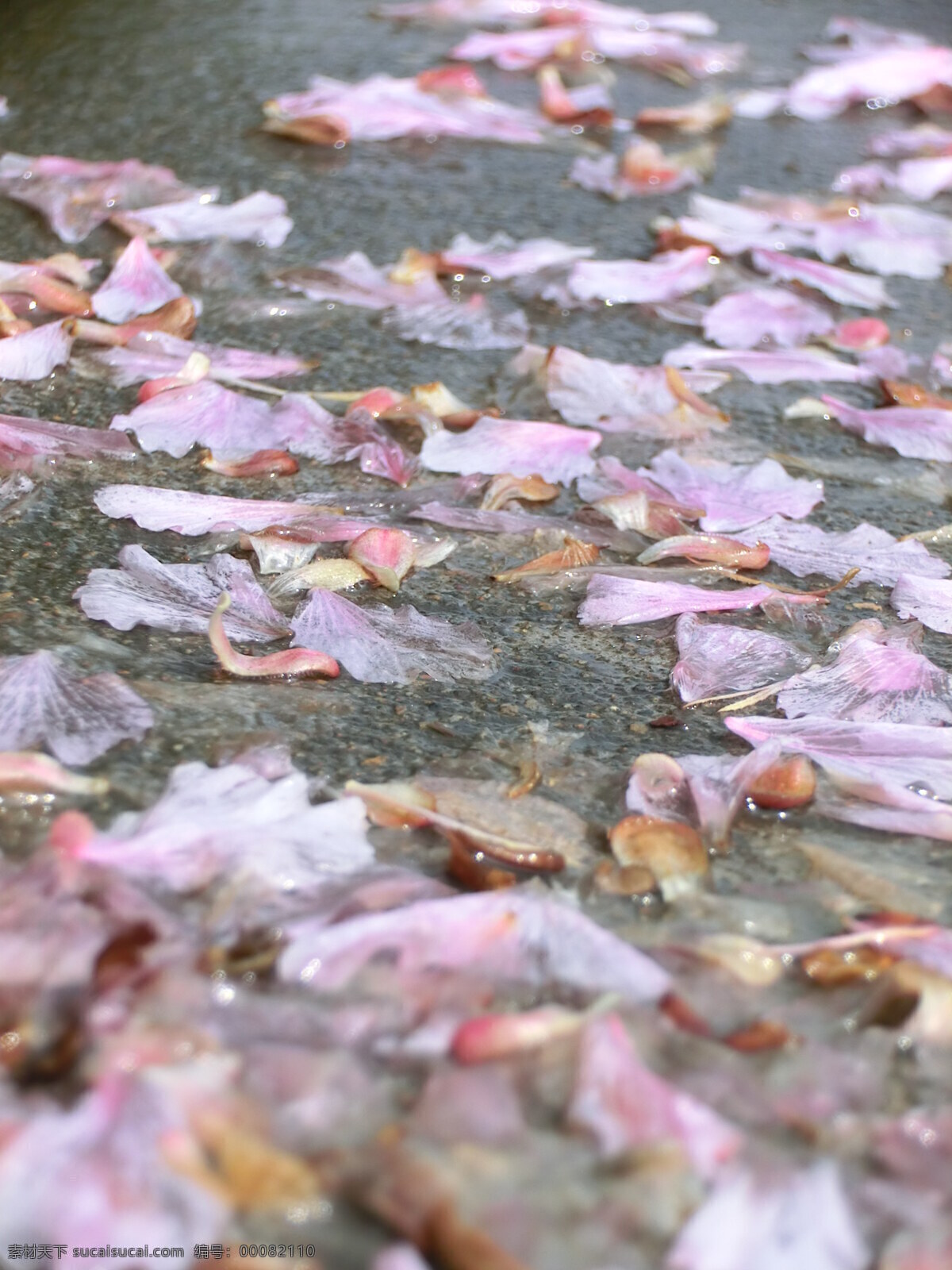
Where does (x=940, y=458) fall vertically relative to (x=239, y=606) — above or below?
below

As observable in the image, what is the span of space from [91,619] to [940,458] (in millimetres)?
910

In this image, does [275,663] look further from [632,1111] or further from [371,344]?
[371,344]

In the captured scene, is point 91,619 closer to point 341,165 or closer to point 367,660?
point 367,660

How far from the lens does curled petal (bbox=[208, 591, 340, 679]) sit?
99 cm

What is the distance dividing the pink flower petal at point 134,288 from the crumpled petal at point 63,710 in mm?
722

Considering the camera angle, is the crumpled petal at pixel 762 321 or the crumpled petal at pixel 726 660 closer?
the crumpled petal at pixel 726 660

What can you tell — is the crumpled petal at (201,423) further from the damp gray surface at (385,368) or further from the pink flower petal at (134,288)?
the pink flower petal at (134,288)

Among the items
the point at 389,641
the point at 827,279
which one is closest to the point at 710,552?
the point at 389,641

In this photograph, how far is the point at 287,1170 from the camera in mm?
625

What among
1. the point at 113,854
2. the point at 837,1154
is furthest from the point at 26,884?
the point at 837,1154

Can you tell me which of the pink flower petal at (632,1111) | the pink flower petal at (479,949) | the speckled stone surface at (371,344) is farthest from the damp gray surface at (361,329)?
the pink flower petal at (632,1111)

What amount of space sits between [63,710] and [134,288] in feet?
2.72

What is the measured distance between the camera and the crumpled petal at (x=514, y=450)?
1.34m

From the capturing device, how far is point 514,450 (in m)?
1.36
